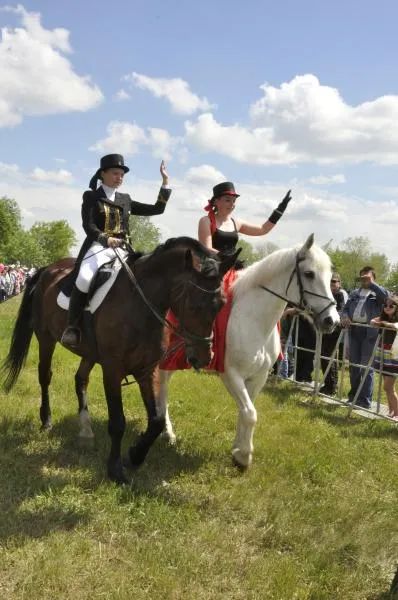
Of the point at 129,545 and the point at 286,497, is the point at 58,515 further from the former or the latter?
the point at 286,497

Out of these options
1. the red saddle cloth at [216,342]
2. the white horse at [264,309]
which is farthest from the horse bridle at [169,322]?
the white horse at [264,309]

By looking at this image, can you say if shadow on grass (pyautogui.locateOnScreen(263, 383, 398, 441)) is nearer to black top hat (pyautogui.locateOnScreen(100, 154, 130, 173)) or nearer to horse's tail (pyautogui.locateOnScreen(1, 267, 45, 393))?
horse's tail (pyautogui.locateOnScreen(1, 267, 45, 393))

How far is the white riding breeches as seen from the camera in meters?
4.98

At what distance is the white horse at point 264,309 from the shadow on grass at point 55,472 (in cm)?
66

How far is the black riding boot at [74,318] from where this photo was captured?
5.09 meters

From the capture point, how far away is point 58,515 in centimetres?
416

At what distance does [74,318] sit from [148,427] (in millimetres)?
1360

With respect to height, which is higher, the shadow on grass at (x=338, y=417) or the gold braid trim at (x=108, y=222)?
the gold braid trim at (x=108, y=222)

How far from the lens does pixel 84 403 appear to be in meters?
6.26

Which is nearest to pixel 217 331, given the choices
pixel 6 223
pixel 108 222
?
pixel 108 222

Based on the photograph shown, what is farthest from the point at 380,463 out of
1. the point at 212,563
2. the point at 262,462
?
the point at 212,563

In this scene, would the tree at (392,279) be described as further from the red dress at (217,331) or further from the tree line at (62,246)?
the red dress at (217,331)

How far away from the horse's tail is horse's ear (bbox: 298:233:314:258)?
3.67 metres

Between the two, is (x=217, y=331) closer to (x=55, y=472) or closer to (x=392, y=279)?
(x=55, y=472)
